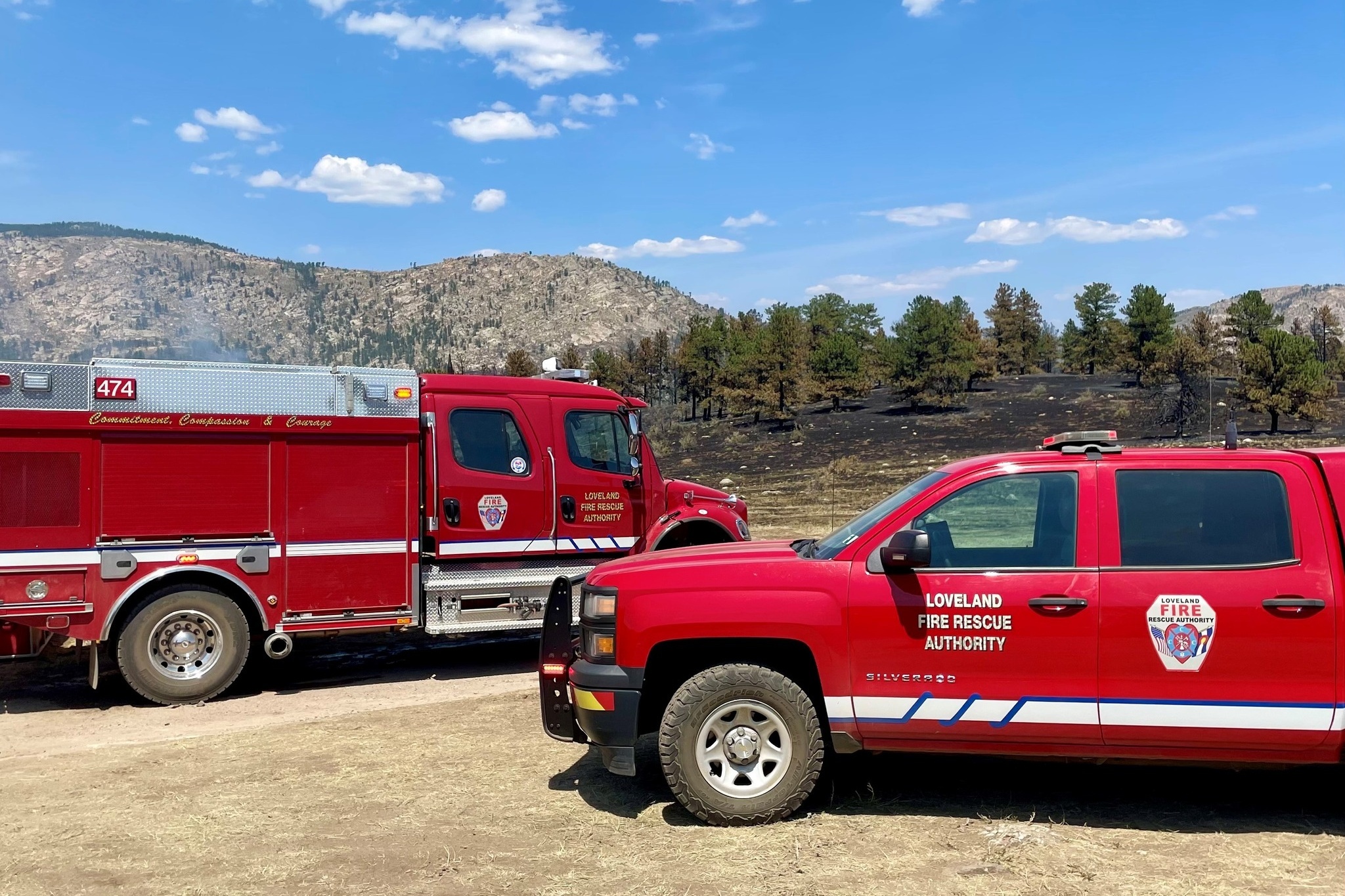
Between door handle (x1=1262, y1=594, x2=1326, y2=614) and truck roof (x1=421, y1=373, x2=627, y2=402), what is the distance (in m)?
6.26

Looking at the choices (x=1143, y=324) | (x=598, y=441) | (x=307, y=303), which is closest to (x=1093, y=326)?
(x=1143, y=324)

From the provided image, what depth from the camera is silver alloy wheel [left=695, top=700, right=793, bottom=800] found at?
5137 millimetres

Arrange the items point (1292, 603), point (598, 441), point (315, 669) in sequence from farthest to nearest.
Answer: point (315, 669)
point (598, 441)
point (1292, 603)

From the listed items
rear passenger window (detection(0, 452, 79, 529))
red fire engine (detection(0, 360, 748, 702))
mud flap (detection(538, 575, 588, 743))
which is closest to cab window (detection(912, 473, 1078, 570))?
mud flap (detection(538, 575, 588, 743))

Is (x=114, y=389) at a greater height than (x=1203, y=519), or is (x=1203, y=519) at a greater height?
(x=114, y=389)

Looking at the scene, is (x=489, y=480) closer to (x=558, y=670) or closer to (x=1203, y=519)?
(x=558, y=670)

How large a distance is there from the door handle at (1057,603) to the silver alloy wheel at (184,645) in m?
6.64

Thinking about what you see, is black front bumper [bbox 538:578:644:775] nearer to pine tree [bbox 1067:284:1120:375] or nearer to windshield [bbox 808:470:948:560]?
windshield [bbox 808:470:948:560]

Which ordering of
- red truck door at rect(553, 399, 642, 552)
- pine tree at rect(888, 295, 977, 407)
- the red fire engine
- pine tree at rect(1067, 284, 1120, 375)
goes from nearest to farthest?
the red fire engine < red truck door at rect(553, 399, 642, 552) < pine tree at rect(888, 295, 977, 407) < pine tree at rect(1067, 284, 1120, 375)

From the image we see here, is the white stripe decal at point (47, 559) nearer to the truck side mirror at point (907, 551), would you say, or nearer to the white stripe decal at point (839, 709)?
the white stripe decal at point (839, 709)

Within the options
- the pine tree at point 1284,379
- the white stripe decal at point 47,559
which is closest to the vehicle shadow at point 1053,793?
the white stripe decal at point 47,559

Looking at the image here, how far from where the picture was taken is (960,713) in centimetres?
498

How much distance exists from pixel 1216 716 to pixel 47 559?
8130mm

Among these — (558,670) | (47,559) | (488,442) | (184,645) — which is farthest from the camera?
(488,442)
